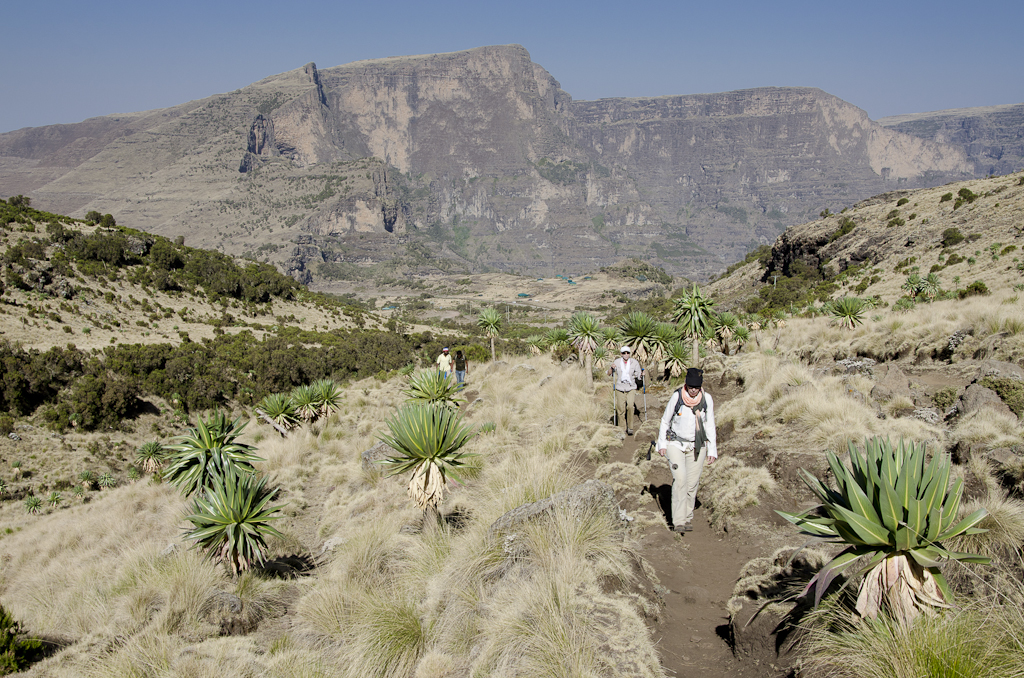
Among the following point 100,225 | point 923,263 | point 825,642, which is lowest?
point 825,642

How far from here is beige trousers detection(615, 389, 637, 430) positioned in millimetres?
9812

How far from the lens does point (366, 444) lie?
551 inches

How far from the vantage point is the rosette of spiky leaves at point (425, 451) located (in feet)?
22.2

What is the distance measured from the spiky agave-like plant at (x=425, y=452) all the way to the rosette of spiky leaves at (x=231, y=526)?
67.7 inches

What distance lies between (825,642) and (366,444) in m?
12.4

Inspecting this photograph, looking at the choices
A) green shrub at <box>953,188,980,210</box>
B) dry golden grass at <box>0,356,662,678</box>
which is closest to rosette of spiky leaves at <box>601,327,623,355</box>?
dry golden grass at <box>0,356,662,678</box>

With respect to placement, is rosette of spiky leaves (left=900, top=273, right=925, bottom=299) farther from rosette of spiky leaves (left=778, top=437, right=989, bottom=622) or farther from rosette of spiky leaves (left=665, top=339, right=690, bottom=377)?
rosette of spiky leaves (left=778, top=437, right=989, bottom=622)

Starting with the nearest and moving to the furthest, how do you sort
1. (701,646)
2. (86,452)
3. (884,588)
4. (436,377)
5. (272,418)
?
(884,588), (701,646), (436,377), (272,418), (86,452)

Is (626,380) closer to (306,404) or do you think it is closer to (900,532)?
(900,532)

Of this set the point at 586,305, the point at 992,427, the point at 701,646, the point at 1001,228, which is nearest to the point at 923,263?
the point at 1001,228

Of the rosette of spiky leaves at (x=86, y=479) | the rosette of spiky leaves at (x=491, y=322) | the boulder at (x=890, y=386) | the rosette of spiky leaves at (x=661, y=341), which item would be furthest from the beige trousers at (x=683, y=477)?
the rosette of spiky leaves at (x=491, y=322)

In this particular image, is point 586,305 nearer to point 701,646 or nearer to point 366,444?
point 366,444

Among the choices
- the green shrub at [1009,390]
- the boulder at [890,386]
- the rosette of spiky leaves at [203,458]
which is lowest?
the rosette of spiky leaves at [203,458]

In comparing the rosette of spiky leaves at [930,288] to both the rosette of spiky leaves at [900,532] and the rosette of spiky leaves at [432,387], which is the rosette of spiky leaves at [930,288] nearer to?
the rosette of spiky leaves at [432,387]
